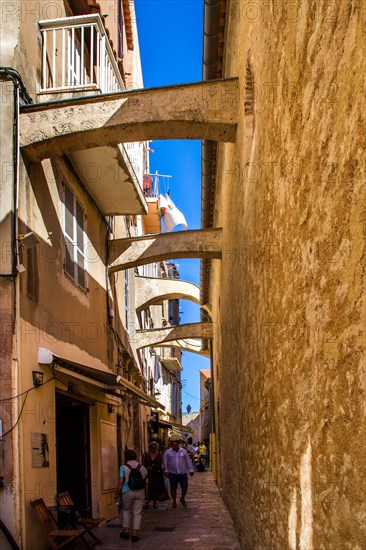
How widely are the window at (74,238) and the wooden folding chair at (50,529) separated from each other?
145 inches

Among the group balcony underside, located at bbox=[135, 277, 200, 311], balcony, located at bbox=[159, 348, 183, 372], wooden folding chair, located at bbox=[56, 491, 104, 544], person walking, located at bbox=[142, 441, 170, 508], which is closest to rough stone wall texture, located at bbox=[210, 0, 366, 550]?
wooden folding chair, located at bbox=[56, 491, 104, 544]

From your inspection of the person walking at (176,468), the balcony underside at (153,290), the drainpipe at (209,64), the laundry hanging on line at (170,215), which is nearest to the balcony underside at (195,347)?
the laundry hanging on line at (170,215)

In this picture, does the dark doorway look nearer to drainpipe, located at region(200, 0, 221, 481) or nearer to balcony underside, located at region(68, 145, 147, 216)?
balcony underside, located at region(68, 145, 147, 216)

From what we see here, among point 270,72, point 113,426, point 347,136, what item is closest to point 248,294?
point 270,72

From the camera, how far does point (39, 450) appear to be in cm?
775

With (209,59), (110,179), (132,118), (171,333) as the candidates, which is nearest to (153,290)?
(171,333)

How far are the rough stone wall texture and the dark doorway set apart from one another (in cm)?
464

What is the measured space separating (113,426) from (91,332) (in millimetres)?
2297

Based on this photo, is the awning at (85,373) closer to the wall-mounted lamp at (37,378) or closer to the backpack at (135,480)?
the wall-mounted lamp at (37,378)

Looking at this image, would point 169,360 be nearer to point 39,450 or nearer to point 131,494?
point 131,494

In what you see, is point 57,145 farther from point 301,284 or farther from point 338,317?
point 338,317

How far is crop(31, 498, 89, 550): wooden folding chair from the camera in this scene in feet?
23.7

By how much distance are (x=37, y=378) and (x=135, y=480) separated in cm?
294

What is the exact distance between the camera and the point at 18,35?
812cm
